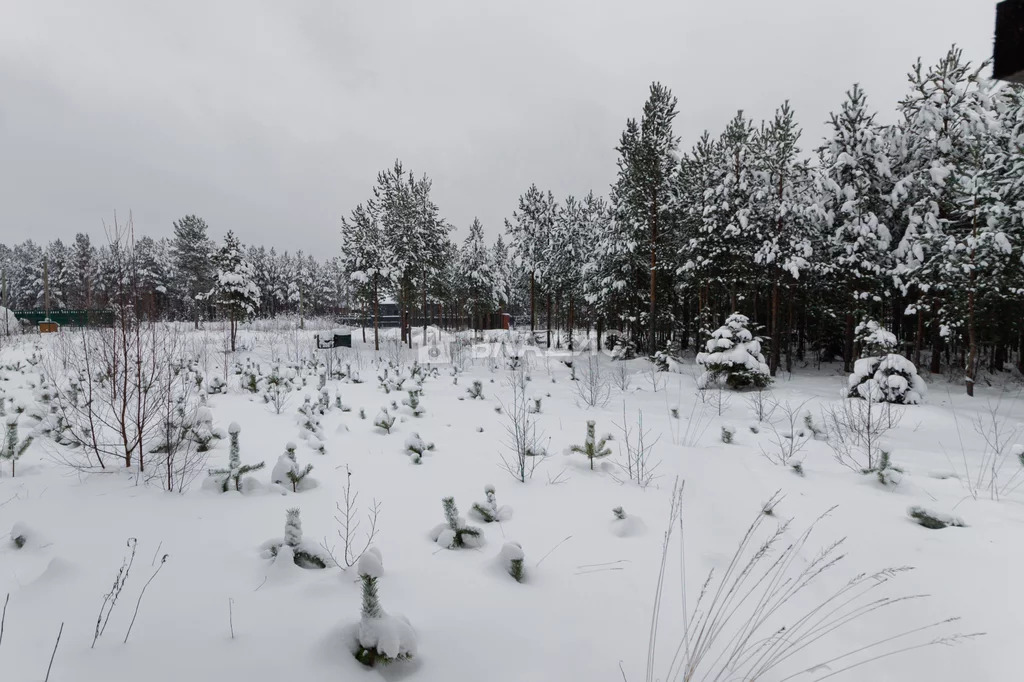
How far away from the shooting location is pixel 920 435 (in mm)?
6836

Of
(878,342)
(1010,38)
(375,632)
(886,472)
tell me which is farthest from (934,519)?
(878,342)

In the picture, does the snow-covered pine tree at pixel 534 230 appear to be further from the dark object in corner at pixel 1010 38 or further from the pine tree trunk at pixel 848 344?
the dark object in corner at pixel 1010 38

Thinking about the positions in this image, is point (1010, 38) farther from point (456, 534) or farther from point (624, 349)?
point (624, 349)

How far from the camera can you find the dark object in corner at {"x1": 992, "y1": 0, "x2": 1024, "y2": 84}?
3.29 ft

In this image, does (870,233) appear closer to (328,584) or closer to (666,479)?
(666,479)

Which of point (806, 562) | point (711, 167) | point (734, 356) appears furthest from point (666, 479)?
point (711, 167)

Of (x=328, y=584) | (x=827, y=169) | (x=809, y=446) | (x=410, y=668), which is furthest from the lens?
(x=827, y=169)

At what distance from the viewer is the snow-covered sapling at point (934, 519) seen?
3322 millimetres

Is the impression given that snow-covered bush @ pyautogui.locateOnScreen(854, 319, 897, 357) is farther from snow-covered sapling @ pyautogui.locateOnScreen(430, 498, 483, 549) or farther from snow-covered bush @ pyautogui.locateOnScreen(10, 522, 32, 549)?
snow-covered bush @ pyautogui.locateOnScreen(10, 522, 32, 549)

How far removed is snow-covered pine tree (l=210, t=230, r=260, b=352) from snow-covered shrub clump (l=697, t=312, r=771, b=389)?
85.0 feet

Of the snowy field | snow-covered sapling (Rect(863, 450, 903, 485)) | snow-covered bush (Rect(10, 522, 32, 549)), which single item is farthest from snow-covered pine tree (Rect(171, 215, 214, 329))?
snow-covered sapling (Rect(863, 450, 903, 485))

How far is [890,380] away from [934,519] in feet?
26.6

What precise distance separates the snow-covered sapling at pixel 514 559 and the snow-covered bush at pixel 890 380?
380 inches

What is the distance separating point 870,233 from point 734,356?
717cm
